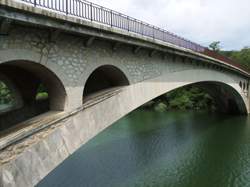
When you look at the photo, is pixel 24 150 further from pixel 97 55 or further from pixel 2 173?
pixel 97 55

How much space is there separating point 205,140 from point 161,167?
7460 millimetres

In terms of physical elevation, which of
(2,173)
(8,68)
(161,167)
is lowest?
(161,167)

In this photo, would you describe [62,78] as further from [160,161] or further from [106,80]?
[160,161]

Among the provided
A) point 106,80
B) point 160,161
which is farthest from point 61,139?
point 160,161

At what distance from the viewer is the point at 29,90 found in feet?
37.2

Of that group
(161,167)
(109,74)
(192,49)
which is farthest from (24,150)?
(192,49)

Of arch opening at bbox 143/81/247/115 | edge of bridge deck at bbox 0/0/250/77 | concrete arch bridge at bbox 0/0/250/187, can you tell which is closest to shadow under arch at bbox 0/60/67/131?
concrete arch bridge at bbox 0/0/250/187

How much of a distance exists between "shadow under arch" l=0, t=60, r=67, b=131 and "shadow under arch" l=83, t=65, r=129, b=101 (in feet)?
Result: 6.74

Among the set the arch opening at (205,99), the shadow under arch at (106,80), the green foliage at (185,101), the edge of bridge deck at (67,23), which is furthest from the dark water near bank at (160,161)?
the green foliage at (185,101)

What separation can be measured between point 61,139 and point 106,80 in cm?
537

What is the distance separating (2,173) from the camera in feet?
18.4

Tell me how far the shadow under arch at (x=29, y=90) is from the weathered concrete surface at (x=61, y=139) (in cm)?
99

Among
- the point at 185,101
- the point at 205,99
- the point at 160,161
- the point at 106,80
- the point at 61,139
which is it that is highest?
the point at 106,80

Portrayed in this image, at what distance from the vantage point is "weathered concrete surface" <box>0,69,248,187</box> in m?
6.05
